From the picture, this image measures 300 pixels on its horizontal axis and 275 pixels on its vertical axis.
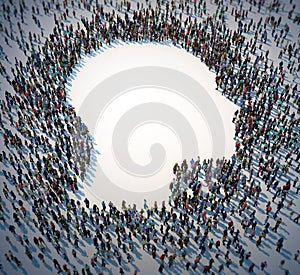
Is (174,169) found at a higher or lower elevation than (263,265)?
higher

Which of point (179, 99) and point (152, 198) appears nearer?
point (152, 198)

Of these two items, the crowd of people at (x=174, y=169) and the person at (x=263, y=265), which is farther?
the crowd of people at (x=174, y=169)

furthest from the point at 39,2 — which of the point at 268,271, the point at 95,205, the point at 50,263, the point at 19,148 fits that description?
the point at 268,271

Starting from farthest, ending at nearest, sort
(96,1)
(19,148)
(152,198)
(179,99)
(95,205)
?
(96,1), (179,99), (19,148), (152,198), (95,205)

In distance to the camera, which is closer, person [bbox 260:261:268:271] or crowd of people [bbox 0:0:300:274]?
person [bbox 260:261:268:271]

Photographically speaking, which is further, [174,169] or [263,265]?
[174,169]

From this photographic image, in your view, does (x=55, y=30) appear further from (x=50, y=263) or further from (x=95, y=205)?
(x=50, y=263)

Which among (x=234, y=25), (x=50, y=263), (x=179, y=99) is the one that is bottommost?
(x=50, y=263)

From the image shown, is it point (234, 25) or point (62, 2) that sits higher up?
point (234, 25)
